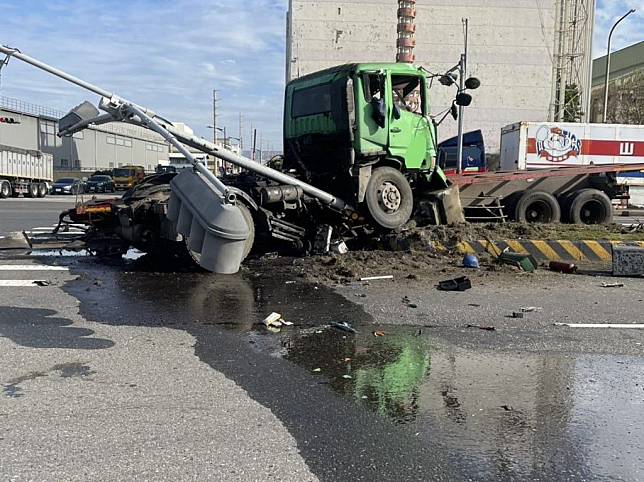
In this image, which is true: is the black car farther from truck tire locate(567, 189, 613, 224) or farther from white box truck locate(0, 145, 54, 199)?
truck tire locate(567, 189, 613, 224)

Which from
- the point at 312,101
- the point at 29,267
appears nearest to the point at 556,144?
the point at 312,101

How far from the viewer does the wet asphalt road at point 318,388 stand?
3613 mm

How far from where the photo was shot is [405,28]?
49.0 m

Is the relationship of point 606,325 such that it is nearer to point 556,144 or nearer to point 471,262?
point 471,262

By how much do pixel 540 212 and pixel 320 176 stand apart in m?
6.04

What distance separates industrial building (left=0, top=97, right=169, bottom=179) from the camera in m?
62.5

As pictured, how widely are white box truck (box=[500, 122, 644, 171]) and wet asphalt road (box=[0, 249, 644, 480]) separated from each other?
23.5 metres

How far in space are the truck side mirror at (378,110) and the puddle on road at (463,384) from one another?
11.6 feet

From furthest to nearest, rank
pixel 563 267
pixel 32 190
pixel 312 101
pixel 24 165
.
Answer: pixel 24 165 → pixel 32 190 → pixel 312 101 → pixel 563 267

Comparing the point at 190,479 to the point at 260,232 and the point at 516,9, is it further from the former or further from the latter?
the point at 516,9

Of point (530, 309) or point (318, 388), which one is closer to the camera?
point (318, 388)

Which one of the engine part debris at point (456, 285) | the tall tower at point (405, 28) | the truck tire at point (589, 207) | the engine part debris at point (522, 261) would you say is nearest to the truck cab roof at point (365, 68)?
the engine part debris at point (522, 261)

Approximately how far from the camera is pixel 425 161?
36.7 feet

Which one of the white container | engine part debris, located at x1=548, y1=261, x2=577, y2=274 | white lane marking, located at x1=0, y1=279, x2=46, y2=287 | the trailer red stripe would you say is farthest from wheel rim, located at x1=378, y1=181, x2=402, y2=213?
the white container
